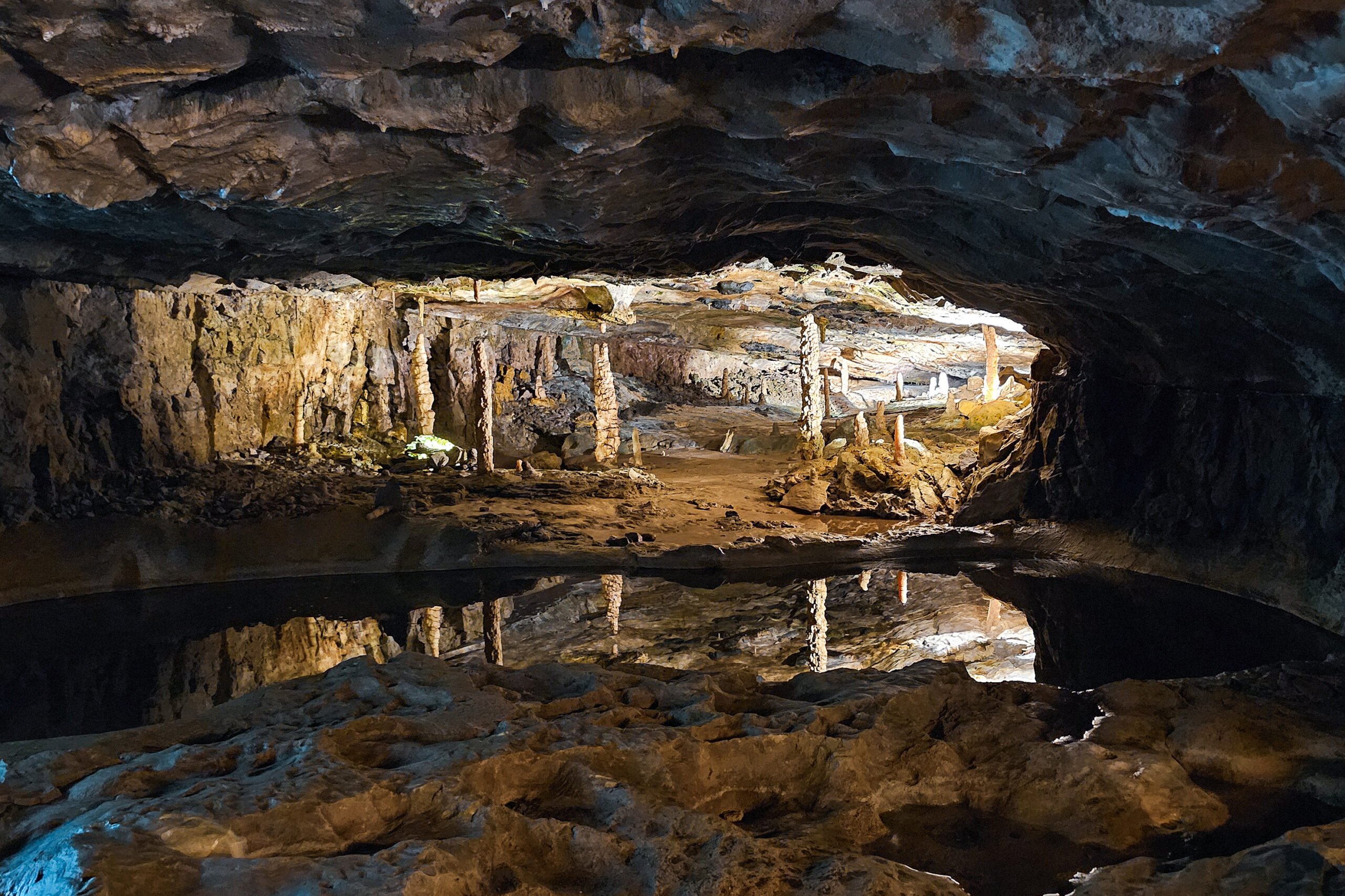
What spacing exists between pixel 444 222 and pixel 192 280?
638 centimetres

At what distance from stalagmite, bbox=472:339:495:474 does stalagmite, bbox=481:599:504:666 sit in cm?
662

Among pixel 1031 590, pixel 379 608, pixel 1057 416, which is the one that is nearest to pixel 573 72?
pixel 379 608

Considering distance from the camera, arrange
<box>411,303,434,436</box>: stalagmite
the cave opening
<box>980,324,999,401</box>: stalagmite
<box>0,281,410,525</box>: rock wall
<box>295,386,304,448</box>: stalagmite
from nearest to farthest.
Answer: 1. the cave opening
2. <box>0,281,410,525</box>: rock wall
3. <box>295,386,304,448</box>: stalagmite
4. <box>411,303,434,436</box>: stalagmite
5. <box>980,324,999,401</box>: stalagmite

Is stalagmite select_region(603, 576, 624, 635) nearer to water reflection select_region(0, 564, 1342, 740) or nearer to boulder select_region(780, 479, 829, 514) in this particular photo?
water reflection select_region(0, 564, 1342, 740)

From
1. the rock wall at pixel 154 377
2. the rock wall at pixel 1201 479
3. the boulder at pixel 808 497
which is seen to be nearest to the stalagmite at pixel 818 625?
the boulder at pixel 808 497

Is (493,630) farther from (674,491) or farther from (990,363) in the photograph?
(990,363)

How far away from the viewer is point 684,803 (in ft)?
13.4

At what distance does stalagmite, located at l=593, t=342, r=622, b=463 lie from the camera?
1784 cm

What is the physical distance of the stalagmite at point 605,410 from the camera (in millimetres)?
17844

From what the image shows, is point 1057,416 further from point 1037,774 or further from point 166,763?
point 166,763

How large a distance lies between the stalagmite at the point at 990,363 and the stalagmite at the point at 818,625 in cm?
981

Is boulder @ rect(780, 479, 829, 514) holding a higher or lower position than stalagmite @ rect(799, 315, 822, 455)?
lower

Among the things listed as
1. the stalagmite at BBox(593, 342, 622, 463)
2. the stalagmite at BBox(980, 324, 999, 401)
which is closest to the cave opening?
the stalagmite at BBox(593, 342, 622, 463)

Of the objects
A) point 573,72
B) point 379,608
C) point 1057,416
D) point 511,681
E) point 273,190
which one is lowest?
point 379,608
